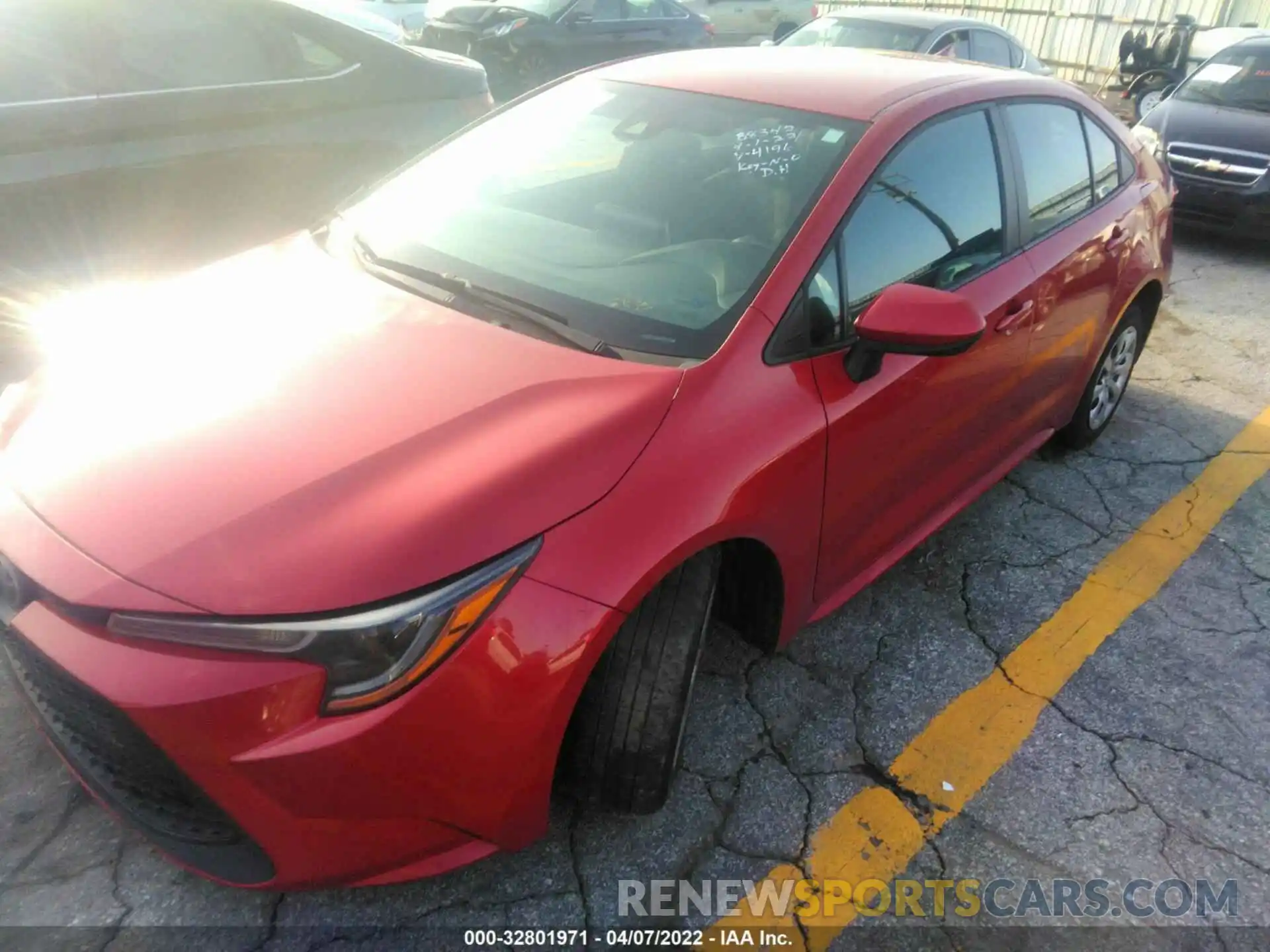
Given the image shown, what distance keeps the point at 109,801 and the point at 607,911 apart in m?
1.04

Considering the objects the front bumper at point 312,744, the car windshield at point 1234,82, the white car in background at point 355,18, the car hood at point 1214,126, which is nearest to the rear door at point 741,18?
the car windshield at point 1234,82

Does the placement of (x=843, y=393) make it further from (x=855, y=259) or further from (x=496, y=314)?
(x=496, y=314)

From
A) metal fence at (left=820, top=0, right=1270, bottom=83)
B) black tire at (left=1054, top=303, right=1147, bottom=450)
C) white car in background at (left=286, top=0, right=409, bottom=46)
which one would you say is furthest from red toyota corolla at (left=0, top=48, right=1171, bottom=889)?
metal fence at (left=820, top=0, right=1270, bottom=83)

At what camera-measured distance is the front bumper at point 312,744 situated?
153 centimetres

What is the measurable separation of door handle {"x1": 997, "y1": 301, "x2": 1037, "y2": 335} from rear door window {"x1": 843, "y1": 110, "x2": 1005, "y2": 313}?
0.51 ft

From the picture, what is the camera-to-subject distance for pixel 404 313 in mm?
A: 2209

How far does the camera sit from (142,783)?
175 centimetres

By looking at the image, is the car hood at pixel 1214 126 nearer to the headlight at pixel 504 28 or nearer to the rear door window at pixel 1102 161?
the rear door window at pixel 1102 161

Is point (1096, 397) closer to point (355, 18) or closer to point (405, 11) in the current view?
point (355, 18)

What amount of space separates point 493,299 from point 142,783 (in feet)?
4.17

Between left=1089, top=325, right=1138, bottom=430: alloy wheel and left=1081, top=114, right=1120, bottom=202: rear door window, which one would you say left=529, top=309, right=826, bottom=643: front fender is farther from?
left=1089, top=325, right=1138, bottom=430: alloy wheel

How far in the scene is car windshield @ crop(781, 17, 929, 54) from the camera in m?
7.65

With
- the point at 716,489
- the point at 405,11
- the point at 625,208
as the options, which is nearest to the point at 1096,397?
the point at 625,208

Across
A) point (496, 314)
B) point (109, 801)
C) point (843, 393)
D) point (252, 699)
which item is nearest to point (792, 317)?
point (843, 393)
